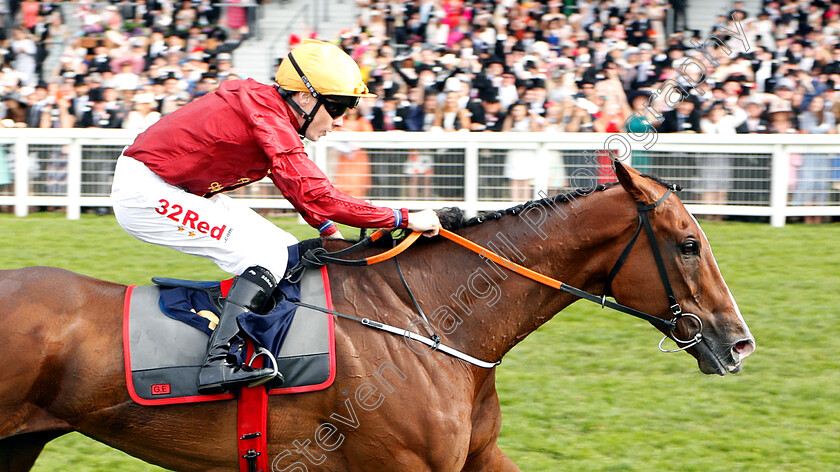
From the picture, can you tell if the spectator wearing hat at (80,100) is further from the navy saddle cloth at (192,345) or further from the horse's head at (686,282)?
the horse's head at (686,282)

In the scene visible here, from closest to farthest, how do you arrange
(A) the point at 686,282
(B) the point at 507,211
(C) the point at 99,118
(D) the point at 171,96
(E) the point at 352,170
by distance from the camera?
(A) the point at 686,282 → (B) the point at 507,211 → (E) the point at 352,170 → (C) the point at 99,118 → (D) the point at 171,96

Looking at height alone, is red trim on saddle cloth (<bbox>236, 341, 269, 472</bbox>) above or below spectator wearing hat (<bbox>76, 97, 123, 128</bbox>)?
above

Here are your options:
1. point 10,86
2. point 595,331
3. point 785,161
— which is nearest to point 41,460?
point 595,331

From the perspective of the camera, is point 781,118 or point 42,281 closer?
point 42,281

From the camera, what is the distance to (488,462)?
3711 millimetres

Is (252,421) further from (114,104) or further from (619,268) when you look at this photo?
(114,104)

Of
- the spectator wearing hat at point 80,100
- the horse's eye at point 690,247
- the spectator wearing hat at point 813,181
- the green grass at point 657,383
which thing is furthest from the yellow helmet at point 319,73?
the spectator wearing hat at point 80,100

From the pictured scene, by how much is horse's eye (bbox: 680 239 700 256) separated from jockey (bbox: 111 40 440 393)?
92 centimetres

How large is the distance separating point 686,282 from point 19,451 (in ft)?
8.51

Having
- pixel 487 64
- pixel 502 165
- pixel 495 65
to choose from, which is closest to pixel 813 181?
pixel 502 165

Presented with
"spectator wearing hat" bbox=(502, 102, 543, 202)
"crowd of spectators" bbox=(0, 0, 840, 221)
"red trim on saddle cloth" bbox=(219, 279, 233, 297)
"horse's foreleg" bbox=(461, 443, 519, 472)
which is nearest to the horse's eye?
"horse's foreleg" bbox=(461, 443, 519, 472)

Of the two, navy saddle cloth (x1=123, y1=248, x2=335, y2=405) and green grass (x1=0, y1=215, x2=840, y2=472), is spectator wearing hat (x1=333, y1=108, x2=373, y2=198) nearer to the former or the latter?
green grass (x1=0, y1=215, x2=840, y2=472)

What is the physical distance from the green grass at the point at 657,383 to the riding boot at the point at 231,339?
1813 millimetres

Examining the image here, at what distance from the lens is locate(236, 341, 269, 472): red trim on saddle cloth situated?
3.29 m
